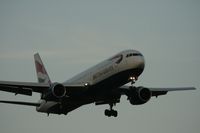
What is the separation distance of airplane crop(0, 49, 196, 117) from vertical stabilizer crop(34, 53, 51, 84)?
38.1ft

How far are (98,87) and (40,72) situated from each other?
67.3 ft

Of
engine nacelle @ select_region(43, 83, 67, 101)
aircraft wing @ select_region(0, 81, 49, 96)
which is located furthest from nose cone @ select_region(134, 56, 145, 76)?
aircraft wing @ select_region(0, 81, 49, 96)

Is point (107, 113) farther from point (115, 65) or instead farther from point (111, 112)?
point (115, 65)

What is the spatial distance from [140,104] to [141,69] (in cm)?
647

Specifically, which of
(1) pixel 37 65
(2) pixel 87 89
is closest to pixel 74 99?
(2) pixel 87 89

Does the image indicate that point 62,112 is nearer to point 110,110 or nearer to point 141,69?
point 110,110

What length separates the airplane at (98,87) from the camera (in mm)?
56031

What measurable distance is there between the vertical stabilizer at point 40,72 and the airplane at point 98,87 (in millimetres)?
11609

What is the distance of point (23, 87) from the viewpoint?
5806 centimetres

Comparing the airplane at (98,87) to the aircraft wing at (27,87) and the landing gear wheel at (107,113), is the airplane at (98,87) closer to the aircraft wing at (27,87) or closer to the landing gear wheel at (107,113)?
the aircraft wing at (27,87)


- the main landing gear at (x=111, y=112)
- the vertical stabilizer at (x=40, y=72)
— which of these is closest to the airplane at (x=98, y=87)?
the main landing gear at (x=111, y=112)

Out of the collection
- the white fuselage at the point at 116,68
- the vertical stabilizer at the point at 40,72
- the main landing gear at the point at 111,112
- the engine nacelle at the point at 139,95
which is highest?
the vertical stabilizer at the point at 40,72

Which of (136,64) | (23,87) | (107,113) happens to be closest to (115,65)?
(136,64)

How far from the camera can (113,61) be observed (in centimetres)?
5719
